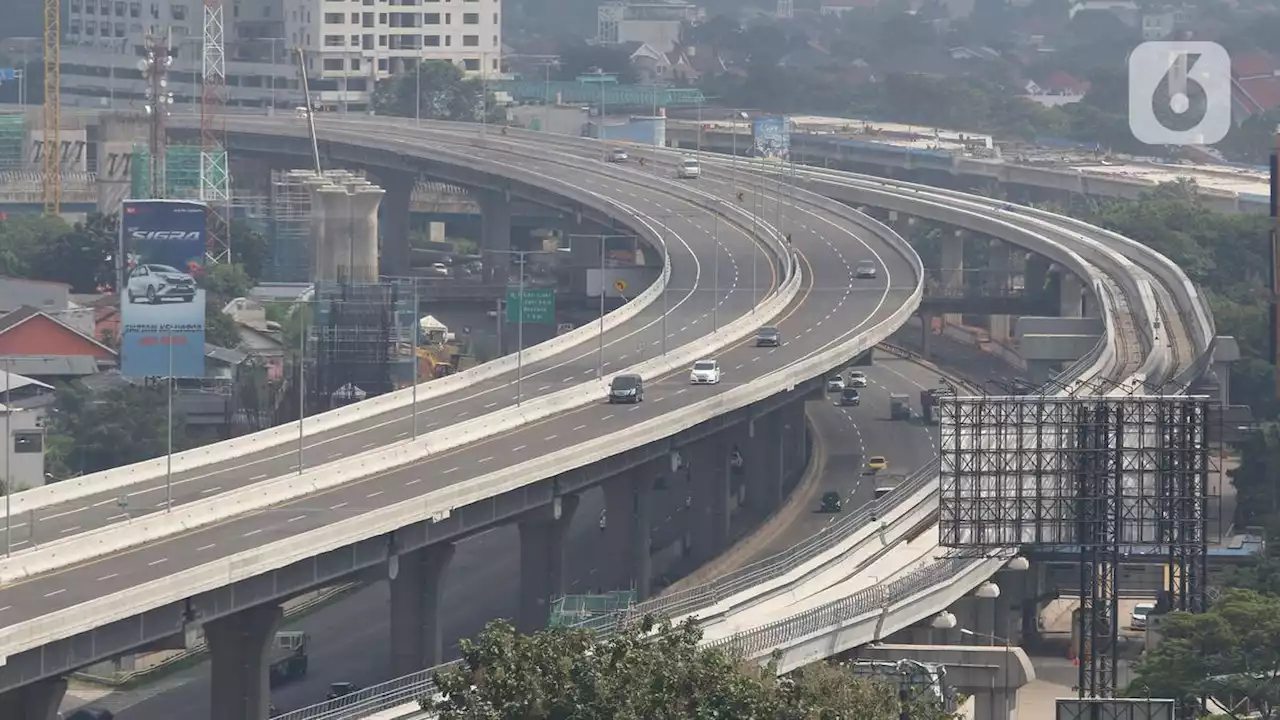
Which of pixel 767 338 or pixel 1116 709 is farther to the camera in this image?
pixel 767 338

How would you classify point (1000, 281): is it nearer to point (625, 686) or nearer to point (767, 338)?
point (767, 338)

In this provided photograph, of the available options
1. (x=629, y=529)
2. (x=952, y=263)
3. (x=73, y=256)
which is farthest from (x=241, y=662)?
(x=952, y=263)

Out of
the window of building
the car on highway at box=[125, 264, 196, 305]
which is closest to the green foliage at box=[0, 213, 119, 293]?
the car on highway at box=[125, 264, 196, 305]

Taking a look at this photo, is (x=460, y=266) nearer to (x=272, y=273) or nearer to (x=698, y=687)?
(x=272, y=273)

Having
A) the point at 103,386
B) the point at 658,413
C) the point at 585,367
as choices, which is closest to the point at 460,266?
the point at 103,386

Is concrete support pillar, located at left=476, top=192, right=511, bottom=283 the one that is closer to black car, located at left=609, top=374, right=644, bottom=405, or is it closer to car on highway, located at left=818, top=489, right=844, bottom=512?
car on highway, located at left=818, top=489, right=844, bottom=512

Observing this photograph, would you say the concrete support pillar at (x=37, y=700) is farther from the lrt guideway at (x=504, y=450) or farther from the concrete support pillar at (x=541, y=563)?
the concrete support pillar at (x=541, y=563)
